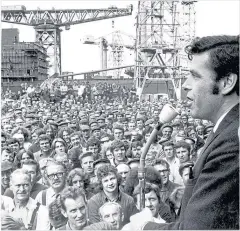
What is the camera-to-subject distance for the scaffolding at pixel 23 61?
106 feet

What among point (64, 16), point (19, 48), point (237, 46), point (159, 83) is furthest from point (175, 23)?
point (237, 46)

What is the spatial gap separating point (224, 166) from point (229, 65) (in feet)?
1.49

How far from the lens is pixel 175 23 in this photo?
31.7 metres

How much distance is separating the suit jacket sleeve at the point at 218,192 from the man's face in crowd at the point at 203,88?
23 centimetres

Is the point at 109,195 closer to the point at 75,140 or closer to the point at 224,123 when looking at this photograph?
the point at 224,123

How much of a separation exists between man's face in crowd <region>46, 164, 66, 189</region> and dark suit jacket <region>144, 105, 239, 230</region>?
10.9 feet

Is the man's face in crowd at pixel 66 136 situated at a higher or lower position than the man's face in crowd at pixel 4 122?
lower

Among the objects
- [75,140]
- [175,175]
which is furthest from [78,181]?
[75,140]

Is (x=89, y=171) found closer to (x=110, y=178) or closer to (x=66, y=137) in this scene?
(x=110, y=178)

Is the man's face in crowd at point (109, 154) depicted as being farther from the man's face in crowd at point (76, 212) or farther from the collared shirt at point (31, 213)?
the man's face in crowd at point (76, 212)

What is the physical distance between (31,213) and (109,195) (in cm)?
81

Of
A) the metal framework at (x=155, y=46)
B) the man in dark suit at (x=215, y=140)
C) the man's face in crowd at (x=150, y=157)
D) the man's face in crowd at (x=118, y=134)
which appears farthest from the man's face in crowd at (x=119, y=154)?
the metal framework at (x=155, y=46)

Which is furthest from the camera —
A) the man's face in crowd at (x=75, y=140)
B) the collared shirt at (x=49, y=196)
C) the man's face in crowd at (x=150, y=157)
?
the man's face in crowd at (x=75, y=140)

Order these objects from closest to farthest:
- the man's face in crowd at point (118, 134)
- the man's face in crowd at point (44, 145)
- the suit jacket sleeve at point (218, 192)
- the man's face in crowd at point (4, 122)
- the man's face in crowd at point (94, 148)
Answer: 1. the suit jacket sleeve at point (218, 192)
2. the man's face in crowd at point (94, 148)
3. the man's face in crowd at point (44, 145)
4. the man's face in crowd at point (118, 134)
5. the man's face in crowd at point (4, 122)
